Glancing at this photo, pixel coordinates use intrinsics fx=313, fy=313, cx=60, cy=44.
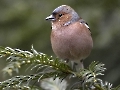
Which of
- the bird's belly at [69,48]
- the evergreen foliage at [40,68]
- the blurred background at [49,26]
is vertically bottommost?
the evergreen foliage at [40,68]

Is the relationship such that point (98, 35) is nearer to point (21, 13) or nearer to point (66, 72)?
point (21, 13)

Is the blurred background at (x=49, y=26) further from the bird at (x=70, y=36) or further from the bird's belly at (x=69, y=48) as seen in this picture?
the bird's belly at (x=69, y=48)

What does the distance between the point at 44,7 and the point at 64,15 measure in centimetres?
92

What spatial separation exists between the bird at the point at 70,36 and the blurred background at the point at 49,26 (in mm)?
209

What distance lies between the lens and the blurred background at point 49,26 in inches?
137

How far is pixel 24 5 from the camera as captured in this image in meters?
4.41

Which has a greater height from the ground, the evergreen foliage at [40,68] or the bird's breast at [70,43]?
the bird's breast at [70,43]

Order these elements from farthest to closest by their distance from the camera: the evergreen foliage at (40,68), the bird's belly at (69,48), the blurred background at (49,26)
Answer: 1. the blurred background at (49,26)
2. the bird's belly at (69,48)
3. the evergreen foliage at (40,68)

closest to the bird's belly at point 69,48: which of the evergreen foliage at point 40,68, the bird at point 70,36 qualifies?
the bird at point 70,36

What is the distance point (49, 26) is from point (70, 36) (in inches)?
40.1

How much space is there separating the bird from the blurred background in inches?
8.2

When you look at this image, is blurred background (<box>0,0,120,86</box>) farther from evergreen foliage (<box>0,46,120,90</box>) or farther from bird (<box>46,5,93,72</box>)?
evergreen foliage (<box>0,46,120,90</box>)

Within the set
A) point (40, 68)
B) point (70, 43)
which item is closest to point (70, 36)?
A: point (70, 43)

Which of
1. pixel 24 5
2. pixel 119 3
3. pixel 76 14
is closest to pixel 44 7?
pixel 24 5
